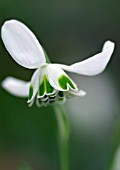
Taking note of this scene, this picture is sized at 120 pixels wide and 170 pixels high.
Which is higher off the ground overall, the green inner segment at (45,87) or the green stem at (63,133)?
the green inner segment at (45,87)

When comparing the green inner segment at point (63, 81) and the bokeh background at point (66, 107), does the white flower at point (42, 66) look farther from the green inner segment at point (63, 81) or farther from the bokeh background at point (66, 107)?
the bokeh background at point (66, 107)

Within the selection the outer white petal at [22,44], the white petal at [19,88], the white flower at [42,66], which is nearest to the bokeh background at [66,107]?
the white petal at [19,88]

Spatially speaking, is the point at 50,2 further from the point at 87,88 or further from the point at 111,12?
the point at 87,88

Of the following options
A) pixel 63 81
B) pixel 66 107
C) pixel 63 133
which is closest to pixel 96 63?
pixel 63 81

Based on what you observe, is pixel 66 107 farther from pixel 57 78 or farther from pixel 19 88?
pixel 57 78

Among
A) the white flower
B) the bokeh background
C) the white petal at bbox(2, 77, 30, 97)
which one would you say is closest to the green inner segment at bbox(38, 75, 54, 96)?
the white flower

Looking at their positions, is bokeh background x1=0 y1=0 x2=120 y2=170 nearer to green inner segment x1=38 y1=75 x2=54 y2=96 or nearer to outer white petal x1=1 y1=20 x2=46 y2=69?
green inner segment x1=38 y1=75 x2=54 y2=96

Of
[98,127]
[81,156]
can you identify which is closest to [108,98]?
[98,127]

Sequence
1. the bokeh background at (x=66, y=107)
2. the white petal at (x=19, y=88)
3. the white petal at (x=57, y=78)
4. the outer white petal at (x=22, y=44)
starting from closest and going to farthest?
the outer white petal at (x=22, y=44) → the white petal at (x=57, y=78) → the white petal at (x=19, y=88) → the bokeh background at (x=66, y=107)
